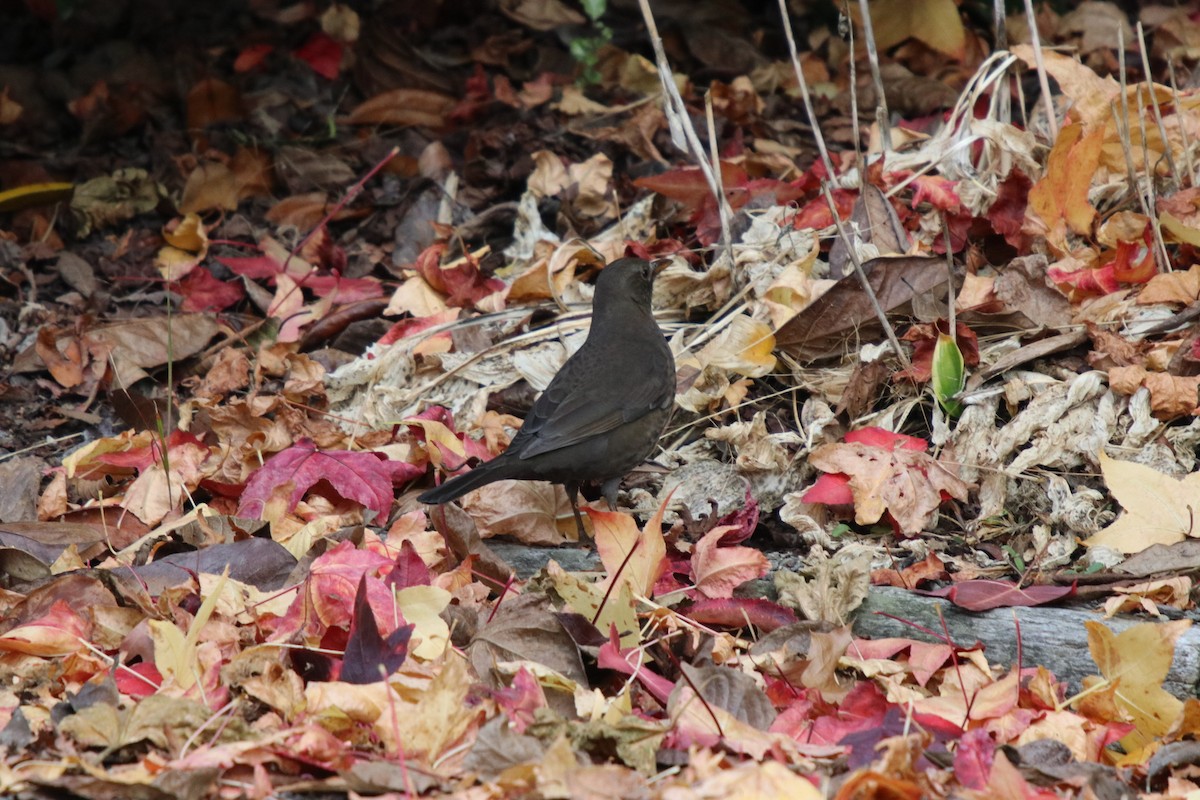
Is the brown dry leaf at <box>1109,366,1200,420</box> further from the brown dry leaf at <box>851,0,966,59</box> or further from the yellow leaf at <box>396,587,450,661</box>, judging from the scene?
the brown dry leaf at <box>851,0,966,59</box>

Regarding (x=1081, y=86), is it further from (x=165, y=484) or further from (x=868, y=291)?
(x=165, y=484)

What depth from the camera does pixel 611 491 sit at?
454 cm

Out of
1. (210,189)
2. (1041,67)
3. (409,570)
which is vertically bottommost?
(409,570)

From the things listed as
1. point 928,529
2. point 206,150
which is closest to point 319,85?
point 206,150

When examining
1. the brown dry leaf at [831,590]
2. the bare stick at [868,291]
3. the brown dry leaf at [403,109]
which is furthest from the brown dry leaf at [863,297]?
the brown dry leaf at [403,109]

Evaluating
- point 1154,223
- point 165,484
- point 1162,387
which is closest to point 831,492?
point 1162,387

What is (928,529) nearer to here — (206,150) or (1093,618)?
(1093,618)

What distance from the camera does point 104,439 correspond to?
452cm

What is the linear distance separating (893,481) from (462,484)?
130 cm

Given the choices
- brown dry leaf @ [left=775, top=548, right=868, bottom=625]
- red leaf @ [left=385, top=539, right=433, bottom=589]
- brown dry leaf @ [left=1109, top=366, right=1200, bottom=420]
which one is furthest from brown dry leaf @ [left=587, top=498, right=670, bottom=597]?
brown dry leaf @ [left=1109, top=366, right=1200, bottom=420]

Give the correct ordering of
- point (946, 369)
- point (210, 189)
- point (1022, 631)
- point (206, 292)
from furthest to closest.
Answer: point (210, 189), point (206, 292), point (946, 369), point (1022, 631)

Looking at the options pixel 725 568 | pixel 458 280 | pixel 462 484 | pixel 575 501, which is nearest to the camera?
pixel 725 568

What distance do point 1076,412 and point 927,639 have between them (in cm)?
108

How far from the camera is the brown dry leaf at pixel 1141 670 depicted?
114 inches
